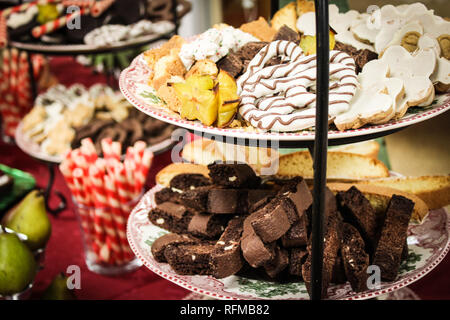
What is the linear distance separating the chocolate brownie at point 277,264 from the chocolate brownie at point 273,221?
0.04m

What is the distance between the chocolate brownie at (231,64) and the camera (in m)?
0.82

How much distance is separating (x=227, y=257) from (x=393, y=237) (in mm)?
291

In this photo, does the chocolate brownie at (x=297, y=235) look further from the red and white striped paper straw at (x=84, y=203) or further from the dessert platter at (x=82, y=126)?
the dessert platter at (x=82, y=126)

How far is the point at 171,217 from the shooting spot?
1.00 metres

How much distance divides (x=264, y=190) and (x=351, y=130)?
31 centimetres

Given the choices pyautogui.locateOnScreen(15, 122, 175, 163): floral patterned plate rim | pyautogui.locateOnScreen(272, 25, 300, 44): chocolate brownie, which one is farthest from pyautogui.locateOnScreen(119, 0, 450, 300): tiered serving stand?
pyautogui.locateOnScreen(15, 122, 175, 163): floral patterned plate rim

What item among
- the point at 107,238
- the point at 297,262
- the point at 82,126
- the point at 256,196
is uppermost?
the point at 82,126

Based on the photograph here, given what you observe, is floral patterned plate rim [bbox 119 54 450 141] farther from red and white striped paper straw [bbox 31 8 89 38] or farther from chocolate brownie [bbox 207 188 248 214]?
red and white striped paper straw [bbox 31 8 89 38]

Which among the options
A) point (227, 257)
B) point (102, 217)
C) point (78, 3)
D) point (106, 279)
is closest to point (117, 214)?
point (102, 217)

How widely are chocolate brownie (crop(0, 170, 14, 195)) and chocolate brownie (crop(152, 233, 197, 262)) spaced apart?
33.0 inches

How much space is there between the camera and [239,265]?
33.3 inches

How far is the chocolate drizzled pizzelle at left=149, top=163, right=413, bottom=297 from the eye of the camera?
82cm

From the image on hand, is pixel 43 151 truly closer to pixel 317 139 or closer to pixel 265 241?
pixel 265 241

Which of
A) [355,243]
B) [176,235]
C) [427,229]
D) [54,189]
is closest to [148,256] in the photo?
[176,235]
